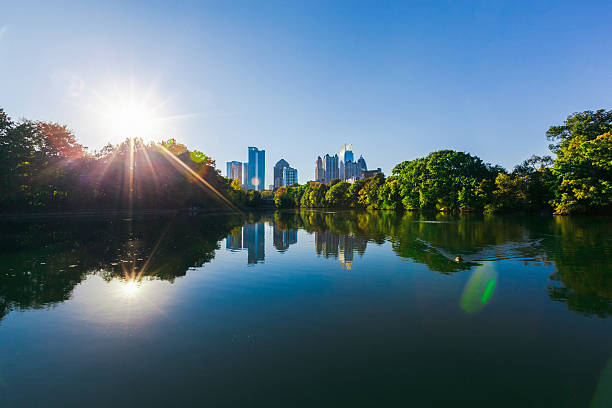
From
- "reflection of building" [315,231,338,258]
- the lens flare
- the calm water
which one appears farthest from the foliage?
the lens flare

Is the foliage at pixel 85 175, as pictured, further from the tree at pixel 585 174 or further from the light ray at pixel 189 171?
the tree at pixel 585 174

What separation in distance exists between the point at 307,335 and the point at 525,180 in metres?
64.0

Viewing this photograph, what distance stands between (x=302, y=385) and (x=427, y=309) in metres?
4.27

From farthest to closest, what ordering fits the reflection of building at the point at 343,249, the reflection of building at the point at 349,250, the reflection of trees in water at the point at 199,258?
the reflection of building at the point at 343,249 → the reflection of building at the point at 349,250 → the reflection of trees in water at the point at 199,258

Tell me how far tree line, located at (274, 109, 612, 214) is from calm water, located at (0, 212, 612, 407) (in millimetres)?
42289

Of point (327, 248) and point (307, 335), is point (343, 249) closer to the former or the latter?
point (327, 248)

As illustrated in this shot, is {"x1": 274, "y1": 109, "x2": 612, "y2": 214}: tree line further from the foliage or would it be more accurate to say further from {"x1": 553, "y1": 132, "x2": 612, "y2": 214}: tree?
the foliage

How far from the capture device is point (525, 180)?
2146 inches

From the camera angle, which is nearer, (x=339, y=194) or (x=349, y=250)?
(x=349, y=250)

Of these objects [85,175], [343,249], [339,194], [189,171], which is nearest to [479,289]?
[343,249]

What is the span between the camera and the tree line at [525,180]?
138ft

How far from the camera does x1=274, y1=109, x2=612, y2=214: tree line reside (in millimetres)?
42000

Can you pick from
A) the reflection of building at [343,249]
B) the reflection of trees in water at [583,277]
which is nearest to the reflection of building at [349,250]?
the reflection of building at [343,249]

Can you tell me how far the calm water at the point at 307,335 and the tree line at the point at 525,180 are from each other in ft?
139
